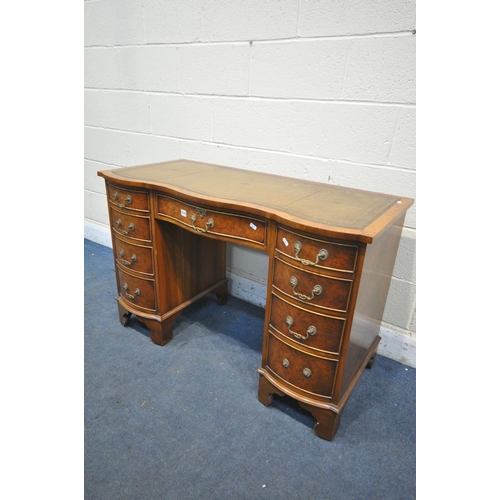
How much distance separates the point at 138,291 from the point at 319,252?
3.32ft

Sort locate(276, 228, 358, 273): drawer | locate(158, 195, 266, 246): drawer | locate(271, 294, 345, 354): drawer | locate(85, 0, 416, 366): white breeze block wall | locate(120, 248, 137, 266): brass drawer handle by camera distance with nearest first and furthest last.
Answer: locate(276, 228, 358, 273): drawer, locate(271, 294, 345, 354): drawer, locate(158, 195, 266, 246): drawer, locate(85, 0, 416, 366): white breeze block wall, locate(120, 248, 137, 266): brass drawer handle

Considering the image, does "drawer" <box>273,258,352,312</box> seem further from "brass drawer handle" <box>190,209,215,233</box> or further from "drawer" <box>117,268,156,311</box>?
"drawer" <box>117,268,156,311</box>

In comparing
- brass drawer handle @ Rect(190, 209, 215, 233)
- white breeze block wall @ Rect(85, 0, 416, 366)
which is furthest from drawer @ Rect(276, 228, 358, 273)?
white breeze block wall @ Rect(85, 0, 416, 366)

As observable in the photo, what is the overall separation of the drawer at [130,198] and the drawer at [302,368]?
30.5 inches

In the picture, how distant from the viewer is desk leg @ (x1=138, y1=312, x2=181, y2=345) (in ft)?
5.59

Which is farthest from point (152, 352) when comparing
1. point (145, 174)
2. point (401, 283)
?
point (401, 283)

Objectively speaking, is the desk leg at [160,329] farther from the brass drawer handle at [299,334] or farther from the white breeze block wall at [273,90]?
the brass drawer handle at [299,334]

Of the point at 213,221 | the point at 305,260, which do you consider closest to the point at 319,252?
the point at 305,260

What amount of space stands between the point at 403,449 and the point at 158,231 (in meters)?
1.29

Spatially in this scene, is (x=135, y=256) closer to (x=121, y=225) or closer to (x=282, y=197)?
(x=121, y=225)

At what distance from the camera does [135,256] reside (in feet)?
5.38

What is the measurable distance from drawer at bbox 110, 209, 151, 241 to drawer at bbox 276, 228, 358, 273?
0.70 meters

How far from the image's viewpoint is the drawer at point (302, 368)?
120cm

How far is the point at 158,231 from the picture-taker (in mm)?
1557
